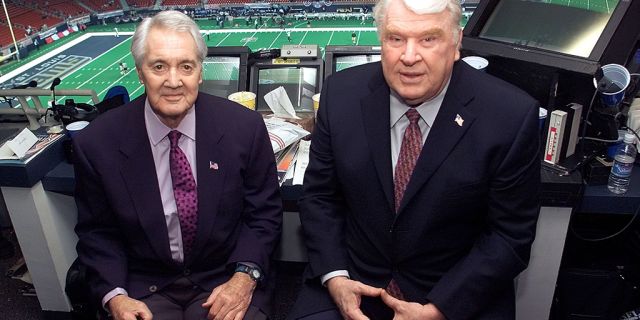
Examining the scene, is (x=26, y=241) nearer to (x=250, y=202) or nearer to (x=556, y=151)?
(x=250, y=202)

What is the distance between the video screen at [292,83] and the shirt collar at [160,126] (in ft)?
2.75

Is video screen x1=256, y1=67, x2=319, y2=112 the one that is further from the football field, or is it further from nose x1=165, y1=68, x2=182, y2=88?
the football field

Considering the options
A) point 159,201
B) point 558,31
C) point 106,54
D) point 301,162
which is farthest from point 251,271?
point 106,54

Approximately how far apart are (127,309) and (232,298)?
0.30 meters

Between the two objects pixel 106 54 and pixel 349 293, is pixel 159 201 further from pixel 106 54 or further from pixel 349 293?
pixel 106 54

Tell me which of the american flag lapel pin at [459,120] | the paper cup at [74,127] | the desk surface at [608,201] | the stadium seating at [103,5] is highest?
the american flag lapel pin at [459,120]

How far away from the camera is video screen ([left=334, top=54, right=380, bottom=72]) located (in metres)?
2.36

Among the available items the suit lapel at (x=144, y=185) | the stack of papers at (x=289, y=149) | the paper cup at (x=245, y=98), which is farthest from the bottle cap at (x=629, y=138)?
the suit lapel at (x=144, y=185)

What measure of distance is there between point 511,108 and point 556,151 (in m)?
0.60

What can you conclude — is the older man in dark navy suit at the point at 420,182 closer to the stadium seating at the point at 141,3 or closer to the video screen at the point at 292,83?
the video screen at the point at 292,83

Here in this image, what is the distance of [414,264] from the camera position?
4.52 ft

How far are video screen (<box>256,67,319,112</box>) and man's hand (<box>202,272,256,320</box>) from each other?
1007 mm

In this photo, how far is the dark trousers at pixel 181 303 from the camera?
1.46 m

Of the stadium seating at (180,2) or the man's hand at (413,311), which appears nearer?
the man's hand at (413,311)
